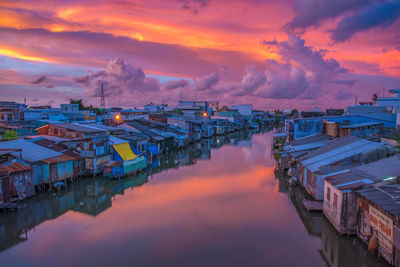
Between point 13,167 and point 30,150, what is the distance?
331 cm

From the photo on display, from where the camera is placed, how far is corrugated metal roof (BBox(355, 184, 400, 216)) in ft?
28.6

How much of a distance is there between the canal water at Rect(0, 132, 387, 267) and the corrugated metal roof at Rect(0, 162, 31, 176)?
2148 mm

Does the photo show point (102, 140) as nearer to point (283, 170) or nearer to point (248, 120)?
point (283, 170)

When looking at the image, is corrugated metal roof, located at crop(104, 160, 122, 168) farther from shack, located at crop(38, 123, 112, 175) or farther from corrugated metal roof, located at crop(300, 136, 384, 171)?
corrugated metal roof, located at crop(300, 136, 384, 171)

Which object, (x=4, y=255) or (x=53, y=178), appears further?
(x=53, y=178)

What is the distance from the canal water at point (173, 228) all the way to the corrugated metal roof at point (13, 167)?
7.05 ft

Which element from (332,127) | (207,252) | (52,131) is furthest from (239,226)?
(52,131)

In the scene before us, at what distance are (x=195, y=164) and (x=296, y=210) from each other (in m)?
14.3

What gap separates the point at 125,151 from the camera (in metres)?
24.0

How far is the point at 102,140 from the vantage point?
22.8 meters

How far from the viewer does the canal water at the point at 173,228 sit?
399 inches

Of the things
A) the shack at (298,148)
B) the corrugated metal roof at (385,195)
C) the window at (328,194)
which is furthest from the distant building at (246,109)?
the corrugated metal roof at (385,195)

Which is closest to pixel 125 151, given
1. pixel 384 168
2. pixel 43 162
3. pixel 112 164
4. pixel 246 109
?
pixel 112 164

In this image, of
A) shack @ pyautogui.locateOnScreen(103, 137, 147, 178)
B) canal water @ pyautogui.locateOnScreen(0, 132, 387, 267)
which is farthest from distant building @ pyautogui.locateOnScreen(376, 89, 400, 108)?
shack @ pyautogui.locateOnScreen(103, 137, 147, 178)
